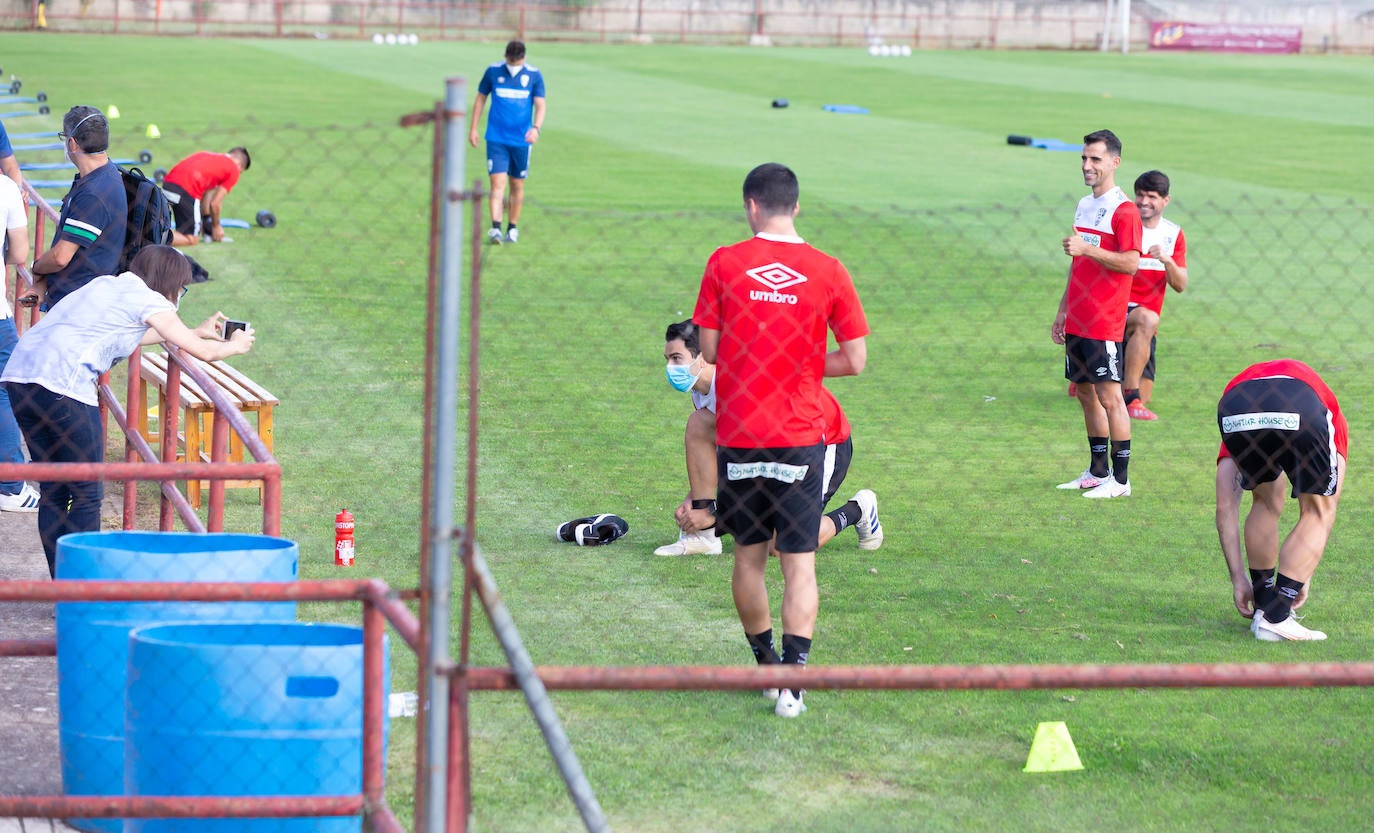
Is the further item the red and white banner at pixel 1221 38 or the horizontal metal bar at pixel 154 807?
the red and white banner at pixel 1221 38

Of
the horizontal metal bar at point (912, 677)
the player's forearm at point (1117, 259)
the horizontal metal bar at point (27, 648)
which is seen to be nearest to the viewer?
the horizontal metal bar at point (912, 677)

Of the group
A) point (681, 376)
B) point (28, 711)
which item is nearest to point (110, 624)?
point (28, 711)

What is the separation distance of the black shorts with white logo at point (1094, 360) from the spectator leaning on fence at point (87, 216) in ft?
16.8

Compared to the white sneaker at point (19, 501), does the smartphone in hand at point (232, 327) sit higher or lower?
higher

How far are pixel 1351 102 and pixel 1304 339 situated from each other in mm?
26729

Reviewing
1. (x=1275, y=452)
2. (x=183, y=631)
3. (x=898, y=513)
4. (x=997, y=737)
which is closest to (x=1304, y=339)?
(x=898, y=513)

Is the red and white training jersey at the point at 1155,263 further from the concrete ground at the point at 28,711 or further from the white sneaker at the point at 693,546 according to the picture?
the concrete ground at the point at 28,711

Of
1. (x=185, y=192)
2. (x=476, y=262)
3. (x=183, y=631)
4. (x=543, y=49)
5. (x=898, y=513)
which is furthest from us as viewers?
(x=543, y=49)

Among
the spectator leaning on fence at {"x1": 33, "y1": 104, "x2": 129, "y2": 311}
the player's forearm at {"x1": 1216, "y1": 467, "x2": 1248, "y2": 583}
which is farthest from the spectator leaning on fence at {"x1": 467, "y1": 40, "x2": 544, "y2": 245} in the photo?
the player's forearm at {"x1": 1216, "y1": 467, "x2": 1248, "y2": 583}

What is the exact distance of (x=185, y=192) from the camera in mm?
15320

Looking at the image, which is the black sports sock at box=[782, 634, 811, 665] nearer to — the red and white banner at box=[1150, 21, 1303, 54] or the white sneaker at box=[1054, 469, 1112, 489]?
the white sneaker at box=[1054, 469, 1112, 489]

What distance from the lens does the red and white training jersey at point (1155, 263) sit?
11.3 m

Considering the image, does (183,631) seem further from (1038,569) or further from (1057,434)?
(1057,434)

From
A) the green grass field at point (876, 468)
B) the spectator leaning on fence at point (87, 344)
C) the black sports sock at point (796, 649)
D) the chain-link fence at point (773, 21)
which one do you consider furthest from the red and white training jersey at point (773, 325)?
the chain-link fence at point (773, 21)
